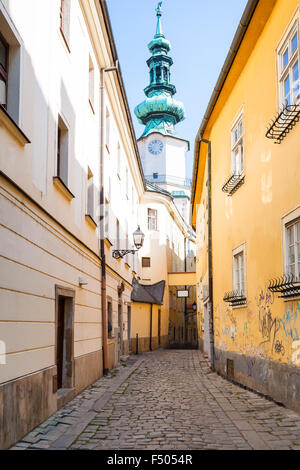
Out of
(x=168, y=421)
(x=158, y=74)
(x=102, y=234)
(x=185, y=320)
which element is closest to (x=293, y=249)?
(x=168, y=421)

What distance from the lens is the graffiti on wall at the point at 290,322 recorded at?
24.3 feet

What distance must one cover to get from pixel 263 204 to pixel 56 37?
456 centimetres

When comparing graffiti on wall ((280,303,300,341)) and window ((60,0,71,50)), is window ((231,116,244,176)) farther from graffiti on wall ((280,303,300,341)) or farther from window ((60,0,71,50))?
graffiti on wall ((280,303,300,341))

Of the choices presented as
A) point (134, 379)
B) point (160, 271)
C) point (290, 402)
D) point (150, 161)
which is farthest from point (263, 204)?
point (150, 161)

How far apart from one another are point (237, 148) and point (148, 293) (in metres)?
16.4

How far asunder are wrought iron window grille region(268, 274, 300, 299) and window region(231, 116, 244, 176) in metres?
3.46

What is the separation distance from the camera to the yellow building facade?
25.5 feet

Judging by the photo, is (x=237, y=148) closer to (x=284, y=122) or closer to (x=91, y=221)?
(x=91, y=221)

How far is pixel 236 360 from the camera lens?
11430mm

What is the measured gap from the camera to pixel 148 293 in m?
27.4

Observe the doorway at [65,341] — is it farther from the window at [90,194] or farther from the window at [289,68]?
the window at [289,68]

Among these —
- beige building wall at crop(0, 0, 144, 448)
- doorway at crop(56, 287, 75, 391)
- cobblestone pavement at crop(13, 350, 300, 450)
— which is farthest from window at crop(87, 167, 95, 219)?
cobblestone pavement at crop(13, 350, 300, 450)
